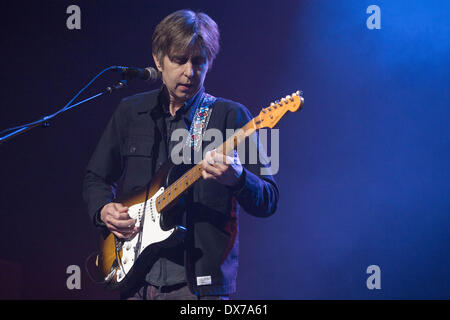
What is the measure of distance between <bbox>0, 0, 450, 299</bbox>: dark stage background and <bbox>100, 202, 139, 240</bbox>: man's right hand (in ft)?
4.50

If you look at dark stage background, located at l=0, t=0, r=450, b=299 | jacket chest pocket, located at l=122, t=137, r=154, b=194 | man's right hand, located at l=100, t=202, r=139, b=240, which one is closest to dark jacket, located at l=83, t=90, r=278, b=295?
jacket chest pocket, located at l=122, t=137, r=154, b=194

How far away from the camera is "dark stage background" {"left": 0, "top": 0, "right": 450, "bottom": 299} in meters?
3.22

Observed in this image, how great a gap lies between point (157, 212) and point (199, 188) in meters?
0.23

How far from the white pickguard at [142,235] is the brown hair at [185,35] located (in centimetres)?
68

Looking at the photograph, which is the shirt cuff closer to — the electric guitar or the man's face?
the electric guitar

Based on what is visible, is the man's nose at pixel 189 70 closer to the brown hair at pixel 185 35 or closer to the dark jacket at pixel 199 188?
the brown hair at pixel 185 35

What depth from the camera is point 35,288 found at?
132 inches

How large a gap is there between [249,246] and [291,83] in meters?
1.21

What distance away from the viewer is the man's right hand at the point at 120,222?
6.91 ft

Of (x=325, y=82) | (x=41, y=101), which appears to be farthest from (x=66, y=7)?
(x=325, y=82)

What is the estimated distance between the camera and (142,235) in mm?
2055

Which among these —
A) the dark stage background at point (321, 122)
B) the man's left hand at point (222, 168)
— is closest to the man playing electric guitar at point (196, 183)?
the man's left hand at point (222, 168)

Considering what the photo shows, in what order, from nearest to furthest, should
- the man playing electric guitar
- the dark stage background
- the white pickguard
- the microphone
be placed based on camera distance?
1. the man playing electric guitar
2. the white pickguard
3. the microphone
4. the dark stage background

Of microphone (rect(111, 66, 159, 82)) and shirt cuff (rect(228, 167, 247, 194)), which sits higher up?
microphone (rect(111, 66, 159, 82))
